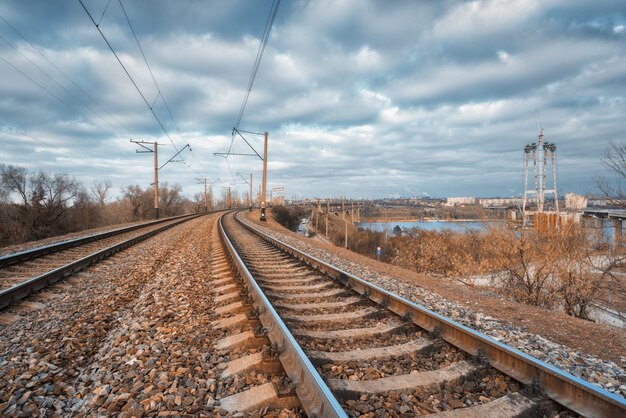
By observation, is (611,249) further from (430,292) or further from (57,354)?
(57,354)

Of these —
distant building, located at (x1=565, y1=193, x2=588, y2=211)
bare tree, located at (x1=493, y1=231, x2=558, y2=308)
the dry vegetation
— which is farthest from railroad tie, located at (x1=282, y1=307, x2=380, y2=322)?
distant building, located at (x1=565, y1=193, x2=588, y2=211)

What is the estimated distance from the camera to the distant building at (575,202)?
15.7 meters

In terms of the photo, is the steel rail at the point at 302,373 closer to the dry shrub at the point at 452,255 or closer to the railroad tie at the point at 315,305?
the railroad tie at the point at 315,305

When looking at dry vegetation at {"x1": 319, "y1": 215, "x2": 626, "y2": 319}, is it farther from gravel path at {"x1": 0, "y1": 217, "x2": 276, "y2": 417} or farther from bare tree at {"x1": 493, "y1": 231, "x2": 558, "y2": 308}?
gravel path at {"x1": 0, "y1": 217, "x2": 276, "y2": 417}

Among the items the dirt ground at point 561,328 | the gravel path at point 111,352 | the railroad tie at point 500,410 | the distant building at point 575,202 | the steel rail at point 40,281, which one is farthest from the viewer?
the distant building at point 575,202

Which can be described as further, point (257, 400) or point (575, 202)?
point (575, 202)

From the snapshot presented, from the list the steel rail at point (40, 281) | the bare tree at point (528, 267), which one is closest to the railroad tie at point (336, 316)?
the steel rail at point (40, 281)

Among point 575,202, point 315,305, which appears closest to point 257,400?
point 315,305

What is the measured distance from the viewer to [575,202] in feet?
57.3

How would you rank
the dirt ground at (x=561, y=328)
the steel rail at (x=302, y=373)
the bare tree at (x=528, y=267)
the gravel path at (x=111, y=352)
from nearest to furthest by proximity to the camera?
the steel rail at (x=302, y=373) < the gravel path at (x=111, y=352) < the dirt ground at (x=561, y=328) < the bare tree at (x=528, y=267)

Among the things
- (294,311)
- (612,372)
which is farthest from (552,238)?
(294,311)

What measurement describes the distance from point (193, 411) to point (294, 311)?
8.16 feet

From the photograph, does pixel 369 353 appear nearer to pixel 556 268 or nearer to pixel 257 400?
pixel 257 400

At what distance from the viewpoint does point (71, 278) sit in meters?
7.80
